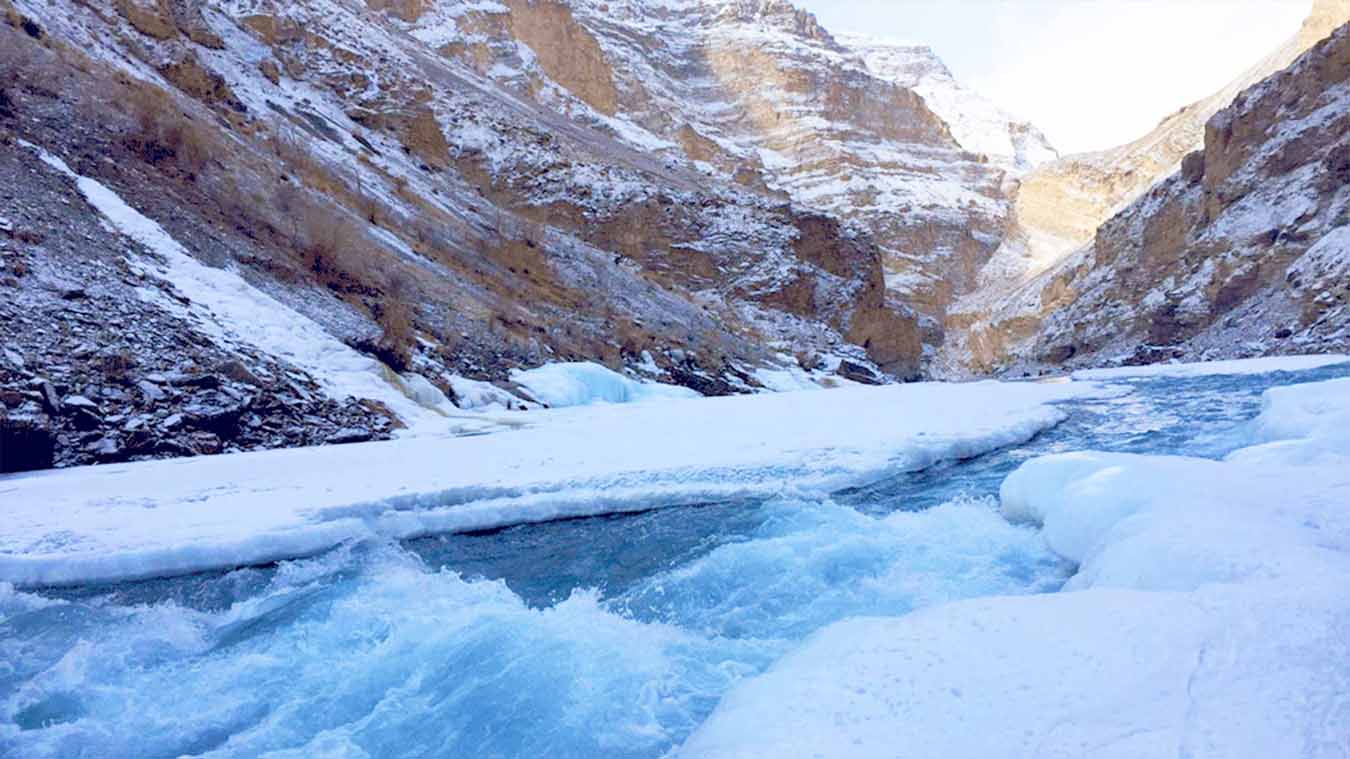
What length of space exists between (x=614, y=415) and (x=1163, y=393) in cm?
1406

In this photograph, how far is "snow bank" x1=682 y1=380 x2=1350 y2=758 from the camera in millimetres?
2773

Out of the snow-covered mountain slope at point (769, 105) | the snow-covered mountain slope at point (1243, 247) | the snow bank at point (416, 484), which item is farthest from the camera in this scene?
the snow-covered mountain slope at point (769, 105)

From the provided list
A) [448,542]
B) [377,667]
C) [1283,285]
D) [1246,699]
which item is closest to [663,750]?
[377,667]

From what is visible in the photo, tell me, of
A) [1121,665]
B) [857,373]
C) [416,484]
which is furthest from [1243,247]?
[1121,665]

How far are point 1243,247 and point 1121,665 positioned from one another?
182ft

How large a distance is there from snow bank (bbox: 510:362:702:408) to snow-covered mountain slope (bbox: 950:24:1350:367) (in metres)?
30.1

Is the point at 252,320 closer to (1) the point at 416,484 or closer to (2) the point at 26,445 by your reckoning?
(2) the point at 26,445

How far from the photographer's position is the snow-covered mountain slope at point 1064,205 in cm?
8706

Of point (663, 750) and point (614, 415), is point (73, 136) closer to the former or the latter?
point (614, 415)

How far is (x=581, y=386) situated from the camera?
2105cm

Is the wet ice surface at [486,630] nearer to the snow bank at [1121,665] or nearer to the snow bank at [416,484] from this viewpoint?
the snow bank at [416,484]

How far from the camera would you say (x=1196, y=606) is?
3.61 meters

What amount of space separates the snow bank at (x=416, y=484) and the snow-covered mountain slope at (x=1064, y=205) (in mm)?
74905

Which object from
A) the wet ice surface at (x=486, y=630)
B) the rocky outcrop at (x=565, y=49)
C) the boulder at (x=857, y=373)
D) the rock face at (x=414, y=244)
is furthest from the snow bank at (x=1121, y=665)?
the rocky outcrop at (x=565, y=49)
